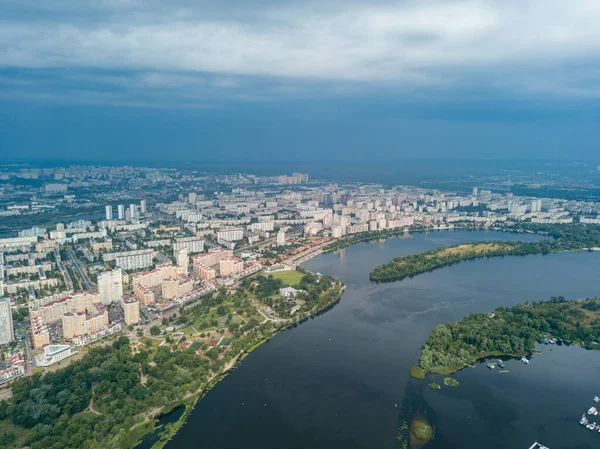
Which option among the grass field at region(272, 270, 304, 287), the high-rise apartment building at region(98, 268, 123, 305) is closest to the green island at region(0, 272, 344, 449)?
the grass field at region(272, 270, 304, 287)

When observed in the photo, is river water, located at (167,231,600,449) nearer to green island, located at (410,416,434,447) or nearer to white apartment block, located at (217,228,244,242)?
green island, located at (410,416,434,447)

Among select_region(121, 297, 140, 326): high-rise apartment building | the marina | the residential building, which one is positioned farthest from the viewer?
the residential building

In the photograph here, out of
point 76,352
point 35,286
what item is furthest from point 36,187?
point 76,352

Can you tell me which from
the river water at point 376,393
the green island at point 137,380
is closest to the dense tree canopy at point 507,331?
the river water at point 376,393

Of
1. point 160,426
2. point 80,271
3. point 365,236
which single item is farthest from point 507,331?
point 80,271

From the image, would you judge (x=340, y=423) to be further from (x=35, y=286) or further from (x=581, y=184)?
(x=581, y=184)

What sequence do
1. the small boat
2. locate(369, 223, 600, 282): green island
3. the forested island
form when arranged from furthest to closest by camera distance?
locate(369, 223, 600, 282): green island → the forested island → the small boat
